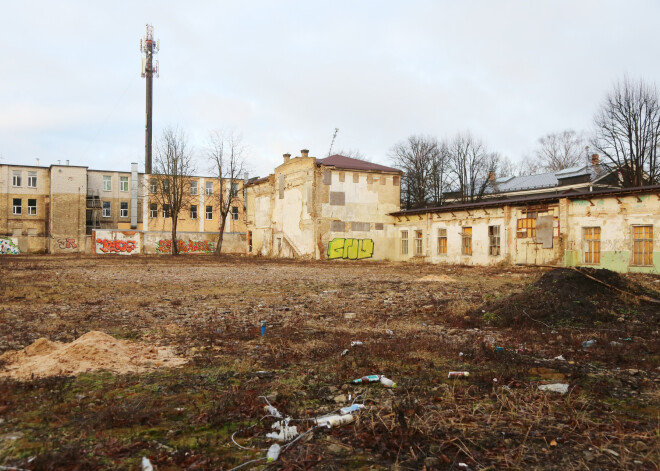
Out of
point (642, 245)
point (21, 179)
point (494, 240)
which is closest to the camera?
point (642, 245)

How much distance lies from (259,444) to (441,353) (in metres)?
3.27

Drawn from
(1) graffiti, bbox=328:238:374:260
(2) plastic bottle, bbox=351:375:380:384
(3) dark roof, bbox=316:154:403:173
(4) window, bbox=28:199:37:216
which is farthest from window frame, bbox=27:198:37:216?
(2) plastic bottle, bbox=351:375:380:384

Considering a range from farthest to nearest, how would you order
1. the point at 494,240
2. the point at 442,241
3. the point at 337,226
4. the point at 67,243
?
the point at 67,243
the point at 337,226
the point at 442,241
the point at 494,240

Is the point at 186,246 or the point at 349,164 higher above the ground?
the point at 349,164

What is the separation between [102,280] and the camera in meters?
15.7

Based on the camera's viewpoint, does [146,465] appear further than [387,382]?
No

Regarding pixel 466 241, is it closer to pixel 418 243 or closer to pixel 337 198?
pixel 418 243

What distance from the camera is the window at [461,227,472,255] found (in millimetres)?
28656

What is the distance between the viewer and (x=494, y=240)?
27125 millimetres

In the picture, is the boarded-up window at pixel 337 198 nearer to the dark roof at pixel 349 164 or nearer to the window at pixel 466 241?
the dark roof at pixel 349 164

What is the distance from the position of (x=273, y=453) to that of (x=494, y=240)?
25984 millimetres

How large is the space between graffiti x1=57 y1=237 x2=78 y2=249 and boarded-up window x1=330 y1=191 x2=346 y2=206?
30092mm

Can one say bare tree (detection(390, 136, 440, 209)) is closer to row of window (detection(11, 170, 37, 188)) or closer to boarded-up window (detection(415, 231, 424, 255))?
boarded-up window (detection(415, 231, 424, 255))

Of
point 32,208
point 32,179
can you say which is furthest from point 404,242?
point 32,179
